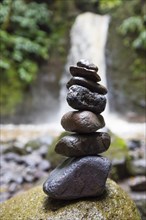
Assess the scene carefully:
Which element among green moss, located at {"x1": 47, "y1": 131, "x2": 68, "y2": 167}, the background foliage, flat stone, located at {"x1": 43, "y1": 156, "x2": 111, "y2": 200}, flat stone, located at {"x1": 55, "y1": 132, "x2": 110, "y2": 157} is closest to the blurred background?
the background foliage

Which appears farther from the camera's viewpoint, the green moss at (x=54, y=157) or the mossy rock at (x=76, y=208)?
the green moss at (x=54, y=157)

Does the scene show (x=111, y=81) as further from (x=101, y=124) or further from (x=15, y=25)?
(x=101, y=124)

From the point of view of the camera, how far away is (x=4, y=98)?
972 cm

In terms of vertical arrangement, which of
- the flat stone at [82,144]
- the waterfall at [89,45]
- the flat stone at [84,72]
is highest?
the waterfall at [89,45]

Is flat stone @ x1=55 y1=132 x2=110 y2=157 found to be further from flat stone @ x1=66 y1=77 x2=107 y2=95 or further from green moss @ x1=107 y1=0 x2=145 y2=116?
green moss @ x1=107 y1=0 x2=145 y2=116

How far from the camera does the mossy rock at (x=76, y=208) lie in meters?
2.65

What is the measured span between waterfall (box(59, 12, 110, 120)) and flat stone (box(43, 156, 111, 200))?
7897 millimetres

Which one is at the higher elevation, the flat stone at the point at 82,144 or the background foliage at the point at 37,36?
the background foliage at the point at 37,36

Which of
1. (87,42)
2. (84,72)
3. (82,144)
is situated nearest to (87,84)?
(84,72)

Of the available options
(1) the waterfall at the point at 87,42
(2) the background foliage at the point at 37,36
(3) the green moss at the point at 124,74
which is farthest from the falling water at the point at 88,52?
(2) the background foliage at the point at 37,36

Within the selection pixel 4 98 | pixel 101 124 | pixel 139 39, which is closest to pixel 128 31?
pixel 139 39

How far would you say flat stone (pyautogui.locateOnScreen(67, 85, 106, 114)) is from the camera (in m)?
2.80

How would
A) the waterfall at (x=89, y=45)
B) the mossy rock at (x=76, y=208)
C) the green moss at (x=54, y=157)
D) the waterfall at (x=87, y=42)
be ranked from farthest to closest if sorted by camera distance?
the waterfall at (x=87, y=42), the waterfall at (x=89, y=45), the green moss at (x=54, y=157), the mossy rock at (x=76, y=208)

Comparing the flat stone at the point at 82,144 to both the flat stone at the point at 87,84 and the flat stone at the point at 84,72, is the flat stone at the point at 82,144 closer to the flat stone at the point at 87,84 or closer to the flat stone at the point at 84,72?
the flat stone at the point at 87,84
